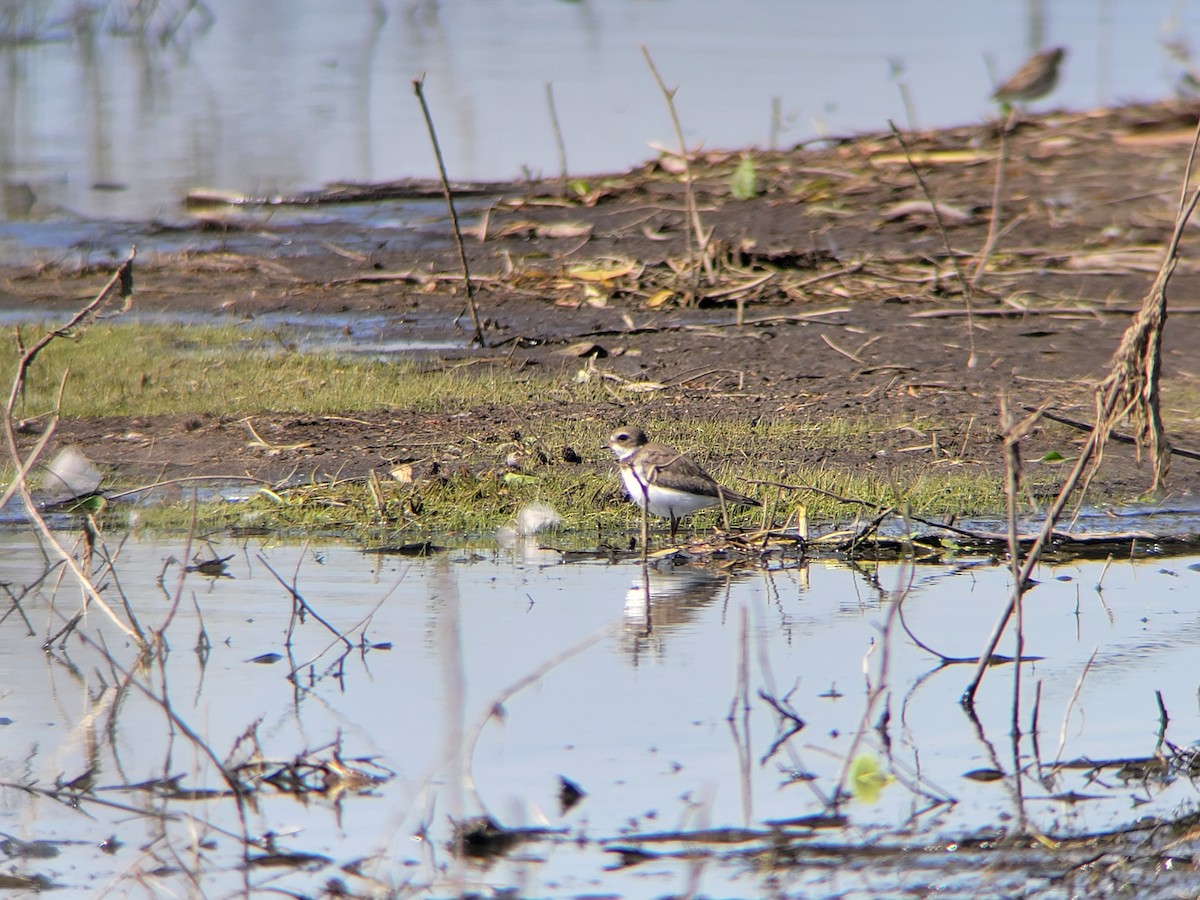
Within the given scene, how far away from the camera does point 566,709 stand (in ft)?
17.5

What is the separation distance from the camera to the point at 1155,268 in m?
12.8

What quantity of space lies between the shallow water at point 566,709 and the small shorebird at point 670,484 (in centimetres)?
40

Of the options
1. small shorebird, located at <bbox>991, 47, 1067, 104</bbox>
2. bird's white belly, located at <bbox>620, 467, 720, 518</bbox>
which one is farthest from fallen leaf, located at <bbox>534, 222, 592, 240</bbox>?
small shorebird, located at <bbox>991, 47, 1067, 104</bbox>

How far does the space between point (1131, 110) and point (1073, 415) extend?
9.47 metres

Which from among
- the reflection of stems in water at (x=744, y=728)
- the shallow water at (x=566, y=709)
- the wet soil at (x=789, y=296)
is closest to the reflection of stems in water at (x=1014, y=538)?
the shallow water at (x=566, y=709)

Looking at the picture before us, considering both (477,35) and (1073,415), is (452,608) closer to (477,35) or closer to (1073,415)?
(1073,415)

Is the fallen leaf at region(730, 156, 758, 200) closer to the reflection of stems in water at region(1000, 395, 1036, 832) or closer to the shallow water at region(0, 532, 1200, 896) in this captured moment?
the shallow water at region(0, 532, 1200, 896)

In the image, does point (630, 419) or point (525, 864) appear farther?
point (630, 419)

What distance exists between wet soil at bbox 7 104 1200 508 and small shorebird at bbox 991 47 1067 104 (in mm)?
2285

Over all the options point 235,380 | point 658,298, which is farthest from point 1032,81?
point 235,380

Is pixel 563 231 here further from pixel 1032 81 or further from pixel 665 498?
pixel 1032 81

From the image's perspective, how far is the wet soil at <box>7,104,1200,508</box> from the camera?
8938 mm

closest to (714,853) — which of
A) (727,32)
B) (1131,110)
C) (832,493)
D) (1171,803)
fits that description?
(1171,803)

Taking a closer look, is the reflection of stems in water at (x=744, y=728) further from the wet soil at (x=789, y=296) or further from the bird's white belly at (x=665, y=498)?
the wet soil at (x=789, y=296)
